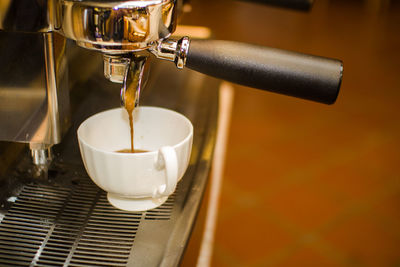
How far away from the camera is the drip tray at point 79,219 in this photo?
45 cm

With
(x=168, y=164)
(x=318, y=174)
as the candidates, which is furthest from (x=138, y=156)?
(x=318, y=174)

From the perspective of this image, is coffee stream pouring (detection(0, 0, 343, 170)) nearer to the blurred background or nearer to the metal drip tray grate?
the metal drip tray grate

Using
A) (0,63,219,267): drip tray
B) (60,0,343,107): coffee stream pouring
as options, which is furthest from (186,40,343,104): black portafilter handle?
(0,63,219,267): drip tray

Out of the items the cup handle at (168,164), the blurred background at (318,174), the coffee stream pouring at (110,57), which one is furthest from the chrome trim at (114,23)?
the blurred background at (318,174)

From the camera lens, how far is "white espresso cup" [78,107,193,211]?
0.46 meters

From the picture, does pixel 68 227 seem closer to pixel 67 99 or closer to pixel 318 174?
pixel 67 99

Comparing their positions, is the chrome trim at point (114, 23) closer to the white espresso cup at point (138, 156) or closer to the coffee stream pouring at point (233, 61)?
the coffee stream pouring at point (233, 61)

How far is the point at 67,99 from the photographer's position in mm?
532

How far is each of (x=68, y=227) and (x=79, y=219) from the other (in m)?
0.02

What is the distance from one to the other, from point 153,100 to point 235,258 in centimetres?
64

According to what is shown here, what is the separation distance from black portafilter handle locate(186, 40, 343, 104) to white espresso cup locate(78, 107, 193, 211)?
0.28ft

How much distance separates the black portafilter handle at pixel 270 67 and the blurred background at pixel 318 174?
0.72ft

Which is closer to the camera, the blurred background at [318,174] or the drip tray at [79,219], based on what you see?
the drip tray at [79,219]

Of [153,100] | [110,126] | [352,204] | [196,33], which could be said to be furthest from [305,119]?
[110,126]
